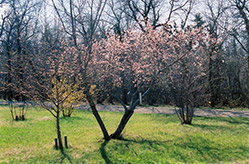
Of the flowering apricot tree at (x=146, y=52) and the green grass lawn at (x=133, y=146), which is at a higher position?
the flowering apricot tree at (x=146, y=52)

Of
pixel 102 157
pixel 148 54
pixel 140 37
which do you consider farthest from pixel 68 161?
pixel 140 37

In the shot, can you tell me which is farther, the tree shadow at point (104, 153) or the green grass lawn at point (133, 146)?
the green grass lawn at point (133, 146)

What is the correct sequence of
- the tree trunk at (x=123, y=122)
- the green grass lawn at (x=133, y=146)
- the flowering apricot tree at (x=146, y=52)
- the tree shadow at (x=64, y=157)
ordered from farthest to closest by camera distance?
the flowering apricot tree at (x=146, y=52), the tree trunk at (x=123, y=122), the green grass lawn at (x=133, y=146), the tree shadow at (x=64, y=157)

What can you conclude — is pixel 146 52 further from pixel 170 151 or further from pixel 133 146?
pixel 170 151

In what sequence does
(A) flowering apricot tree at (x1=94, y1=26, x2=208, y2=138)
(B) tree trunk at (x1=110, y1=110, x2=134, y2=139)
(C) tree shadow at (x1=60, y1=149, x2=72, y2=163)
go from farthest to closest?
1. (A) flowering apricot tree at (x1=94, y1=26, x2=208, y2=138)
2. (B) tree trunk at (x1=110, y1=110, x2=134, y2=139)
3. (C) tree shadow at (x1=60, y1=149, x2=72, y2=163)

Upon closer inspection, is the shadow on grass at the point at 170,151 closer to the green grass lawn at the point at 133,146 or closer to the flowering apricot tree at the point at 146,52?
the green grass lawn at the point at 133,146

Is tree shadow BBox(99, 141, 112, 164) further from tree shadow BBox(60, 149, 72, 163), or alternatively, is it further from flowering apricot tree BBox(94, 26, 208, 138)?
flowering apricot tree BBox(94, 26, 208, 138)

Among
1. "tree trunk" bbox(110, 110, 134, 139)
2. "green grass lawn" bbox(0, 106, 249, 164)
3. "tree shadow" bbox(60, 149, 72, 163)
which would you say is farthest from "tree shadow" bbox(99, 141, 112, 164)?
"tree shadow" bbox(60, 149, 72, 163)

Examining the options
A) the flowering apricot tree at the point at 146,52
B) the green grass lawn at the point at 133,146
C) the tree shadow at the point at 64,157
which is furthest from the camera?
the flowering apricot tree at the point at 146,52

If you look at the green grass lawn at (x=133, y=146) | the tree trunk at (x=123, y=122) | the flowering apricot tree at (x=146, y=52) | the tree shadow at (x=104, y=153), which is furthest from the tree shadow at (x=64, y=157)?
the flowering apricot tree at (x=146, y=52)

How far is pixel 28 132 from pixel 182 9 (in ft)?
51.5

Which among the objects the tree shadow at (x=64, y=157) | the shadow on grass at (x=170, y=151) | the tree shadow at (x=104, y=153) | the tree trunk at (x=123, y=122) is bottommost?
the shadow on grass at (x=170, y=151)

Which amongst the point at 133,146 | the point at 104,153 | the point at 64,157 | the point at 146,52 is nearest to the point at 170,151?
the point at 133,146

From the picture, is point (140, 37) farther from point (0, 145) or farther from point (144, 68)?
point (0, 145)
